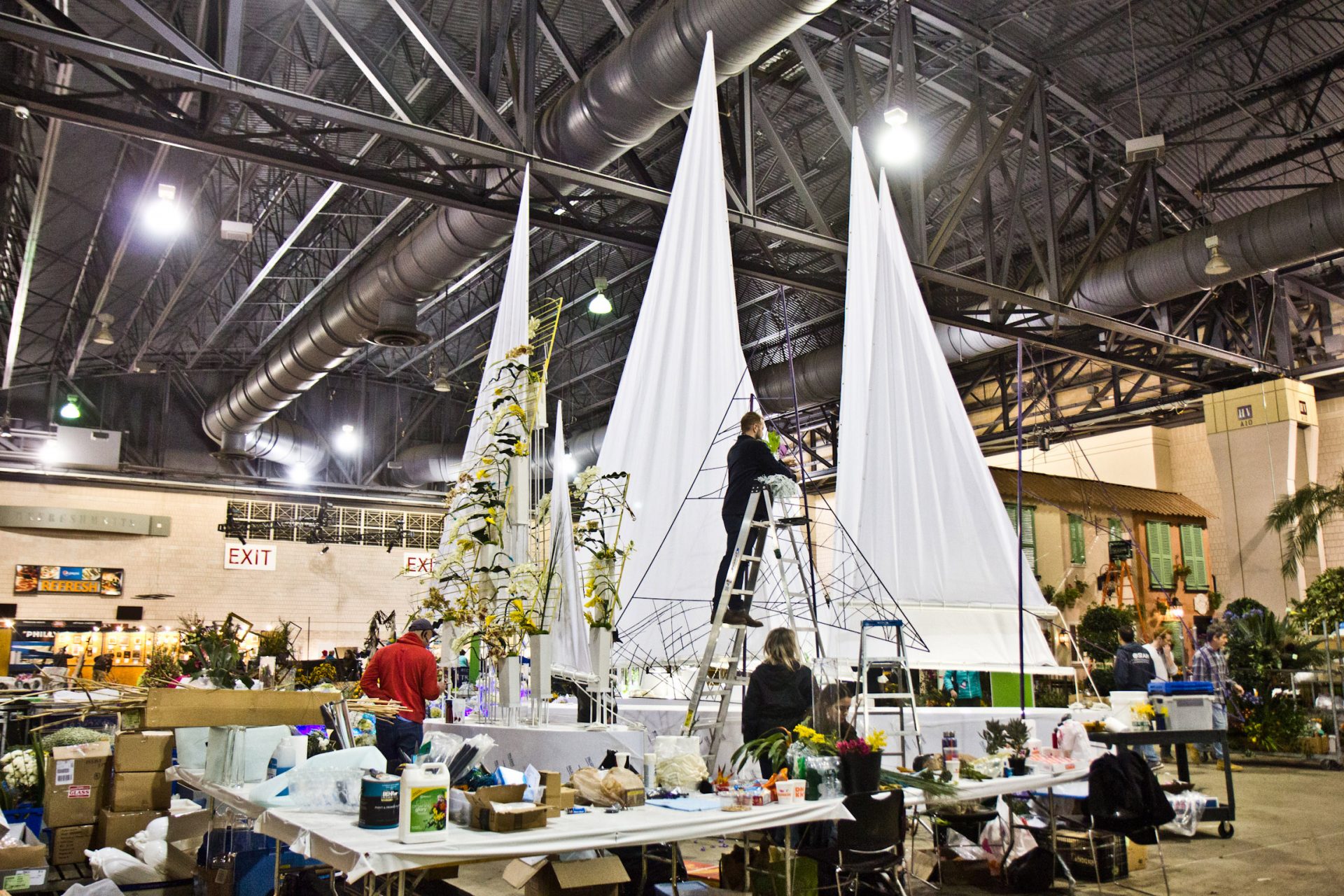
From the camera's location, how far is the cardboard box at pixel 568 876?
3.31 m

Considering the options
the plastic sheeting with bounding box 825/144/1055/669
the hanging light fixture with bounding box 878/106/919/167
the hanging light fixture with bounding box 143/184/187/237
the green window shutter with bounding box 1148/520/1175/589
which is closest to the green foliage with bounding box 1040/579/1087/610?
the green window shutter with bounding box 1148/520/1175/589

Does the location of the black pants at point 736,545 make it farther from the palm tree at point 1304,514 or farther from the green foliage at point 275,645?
the palm tree at point 1304,514

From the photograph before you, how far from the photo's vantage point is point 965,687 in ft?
37.2

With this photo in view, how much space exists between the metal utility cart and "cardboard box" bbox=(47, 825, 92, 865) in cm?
508

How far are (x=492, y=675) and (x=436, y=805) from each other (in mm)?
2941

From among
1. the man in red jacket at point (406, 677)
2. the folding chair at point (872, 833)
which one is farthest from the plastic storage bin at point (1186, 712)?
the man in red jacket at point (406, 677)

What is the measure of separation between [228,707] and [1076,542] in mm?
13718

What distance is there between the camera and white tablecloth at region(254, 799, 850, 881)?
2586 millimetres

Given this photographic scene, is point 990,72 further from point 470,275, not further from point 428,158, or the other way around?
point 470,275

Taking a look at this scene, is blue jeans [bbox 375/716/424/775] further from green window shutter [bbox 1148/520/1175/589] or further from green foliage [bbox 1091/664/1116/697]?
green window shutter [bbox 1148/520/1175/589]

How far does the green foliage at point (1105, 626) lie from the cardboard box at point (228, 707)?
1010cm

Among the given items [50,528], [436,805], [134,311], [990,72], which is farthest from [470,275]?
[436,805]

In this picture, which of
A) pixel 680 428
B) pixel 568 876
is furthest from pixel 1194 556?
pixel 568 876

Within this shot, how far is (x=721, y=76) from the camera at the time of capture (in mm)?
6105
